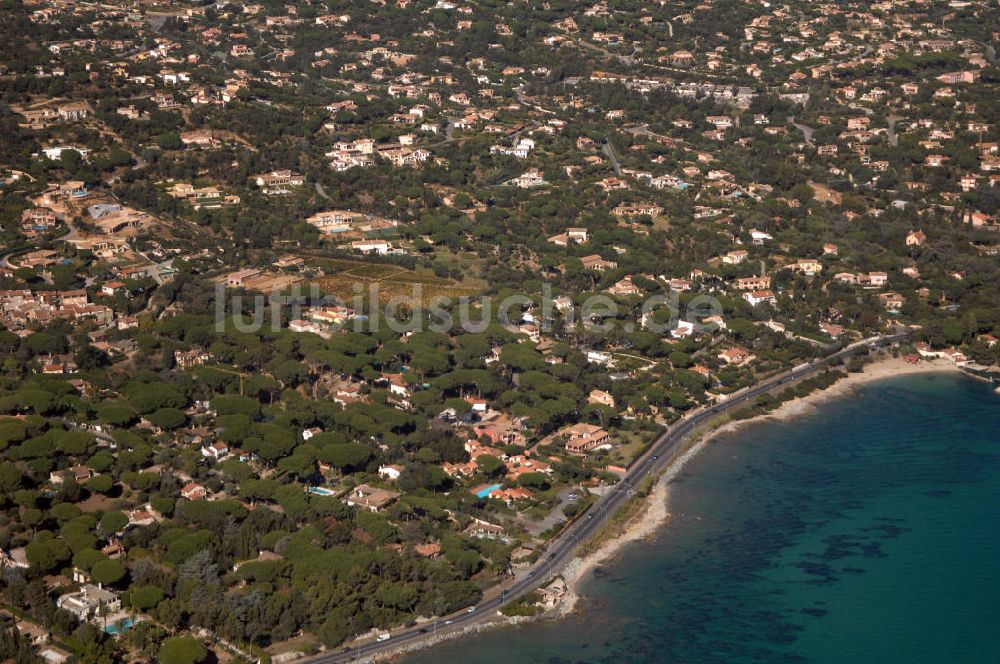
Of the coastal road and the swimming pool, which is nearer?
the swimming pool

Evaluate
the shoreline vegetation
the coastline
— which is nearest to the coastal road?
the shoreline vegetation

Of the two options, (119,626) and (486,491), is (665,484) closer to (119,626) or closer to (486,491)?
(486,491)

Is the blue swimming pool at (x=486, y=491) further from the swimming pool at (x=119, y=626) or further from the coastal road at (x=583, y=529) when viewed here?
the swimming pool at (x=119, y=626)

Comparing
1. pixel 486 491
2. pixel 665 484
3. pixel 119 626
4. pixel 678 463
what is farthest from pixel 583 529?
pixel 119 626

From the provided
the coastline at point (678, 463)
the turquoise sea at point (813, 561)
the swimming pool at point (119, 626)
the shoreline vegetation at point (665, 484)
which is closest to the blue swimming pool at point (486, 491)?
the shoreline vegetation at point (665, 484)

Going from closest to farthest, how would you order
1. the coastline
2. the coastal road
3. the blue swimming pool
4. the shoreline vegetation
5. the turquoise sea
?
the coastal road, the turquoise sea, the shoreline vegetation, the coastline, the blue swimming pool

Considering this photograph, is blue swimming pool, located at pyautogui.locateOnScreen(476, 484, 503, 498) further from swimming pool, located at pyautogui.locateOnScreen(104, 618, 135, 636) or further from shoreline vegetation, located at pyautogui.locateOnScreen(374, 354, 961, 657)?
swimming pool, located at pyautogui.locateOnScreen(104, 618, 135, 636)

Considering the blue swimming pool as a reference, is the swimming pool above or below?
below

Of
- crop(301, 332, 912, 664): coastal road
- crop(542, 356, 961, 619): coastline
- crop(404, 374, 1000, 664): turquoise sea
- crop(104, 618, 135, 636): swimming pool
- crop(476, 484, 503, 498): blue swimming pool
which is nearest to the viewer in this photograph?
crop(104, 618, 135, 636): swimming pool
